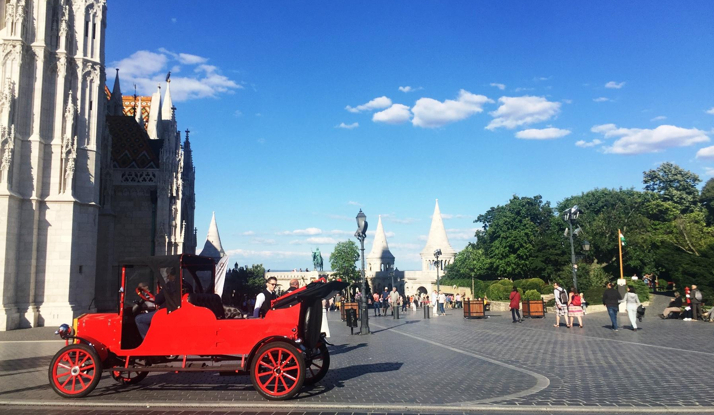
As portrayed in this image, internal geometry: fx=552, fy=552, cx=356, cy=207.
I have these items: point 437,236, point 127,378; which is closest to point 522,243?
point 437,236

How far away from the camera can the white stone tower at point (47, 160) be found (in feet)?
74.6

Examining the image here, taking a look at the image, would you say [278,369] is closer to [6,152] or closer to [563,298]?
[563,298]

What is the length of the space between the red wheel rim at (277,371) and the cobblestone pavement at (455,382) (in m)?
0.23

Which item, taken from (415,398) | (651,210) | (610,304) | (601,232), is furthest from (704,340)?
(651,210)

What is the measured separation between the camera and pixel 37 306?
77.7 ft

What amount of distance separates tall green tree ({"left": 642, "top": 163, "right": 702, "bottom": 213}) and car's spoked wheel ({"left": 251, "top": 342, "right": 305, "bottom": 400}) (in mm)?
61628

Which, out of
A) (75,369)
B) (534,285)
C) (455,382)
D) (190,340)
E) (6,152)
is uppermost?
(6,152)

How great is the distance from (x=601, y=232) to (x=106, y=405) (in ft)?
163

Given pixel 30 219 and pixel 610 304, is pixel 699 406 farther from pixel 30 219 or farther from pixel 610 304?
pixel 30 219

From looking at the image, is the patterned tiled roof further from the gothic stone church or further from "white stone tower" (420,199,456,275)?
"white stone tower" (420,199,456,275)

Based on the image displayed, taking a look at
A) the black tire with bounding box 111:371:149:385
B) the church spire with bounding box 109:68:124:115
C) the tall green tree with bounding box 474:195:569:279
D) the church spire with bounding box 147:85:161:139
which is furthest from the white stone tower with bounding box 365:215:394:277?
the black tire with bounding box 111:371:149:385

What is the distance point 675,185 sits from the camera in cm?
6506

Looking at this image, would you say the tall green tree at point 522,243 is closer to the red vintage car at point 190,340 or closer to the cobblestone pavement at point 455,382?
the cobblestone pavement at point 455,382

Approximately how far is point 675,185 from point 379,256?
54952mm
